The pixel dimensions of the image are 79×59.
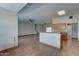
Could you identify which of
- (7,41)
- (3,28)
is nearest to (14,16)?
(3,28)

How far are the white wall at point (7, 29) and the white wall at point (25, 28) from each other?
21.1 ft

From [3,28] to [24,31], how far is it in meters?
8.02

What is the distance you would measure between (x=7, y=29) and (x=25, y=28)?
8.06 metres

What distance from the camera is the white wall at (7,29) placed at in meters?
4.11

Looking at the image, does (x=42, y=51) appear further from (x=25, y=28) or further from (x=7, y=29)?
(x=25, y=28)

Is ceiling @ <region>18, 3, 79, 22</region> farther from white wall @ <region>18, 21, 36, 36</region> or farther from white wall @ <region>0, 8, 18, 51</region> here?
white wall @ <region>18, 21, 36, 36</region>

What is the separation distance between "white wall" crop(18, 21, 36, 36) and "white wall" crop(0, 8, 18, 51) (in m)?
A: 6.42

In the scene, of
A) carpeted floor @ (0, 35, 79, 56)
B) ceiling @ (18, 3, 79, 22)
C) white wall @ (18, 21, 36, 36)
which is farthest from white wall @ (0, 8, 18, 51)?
white wall @ (18, 21, 36, 36)

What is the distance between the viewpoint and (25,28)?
12.4m

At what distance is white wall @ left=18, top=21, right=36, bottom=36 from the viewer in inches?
446

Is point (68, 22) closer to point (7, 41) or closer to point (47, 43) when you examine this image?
point (47, 43)

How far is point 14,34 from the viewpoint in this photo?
16.0 ft

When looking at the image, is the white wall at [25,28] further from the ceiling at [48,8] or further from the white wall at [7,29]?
the white wall at [7,29]

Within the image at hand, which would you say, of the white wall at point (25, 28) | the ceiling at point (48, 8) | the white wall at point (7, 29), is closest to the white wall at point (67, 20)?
the ceiling at point (48, 8)
